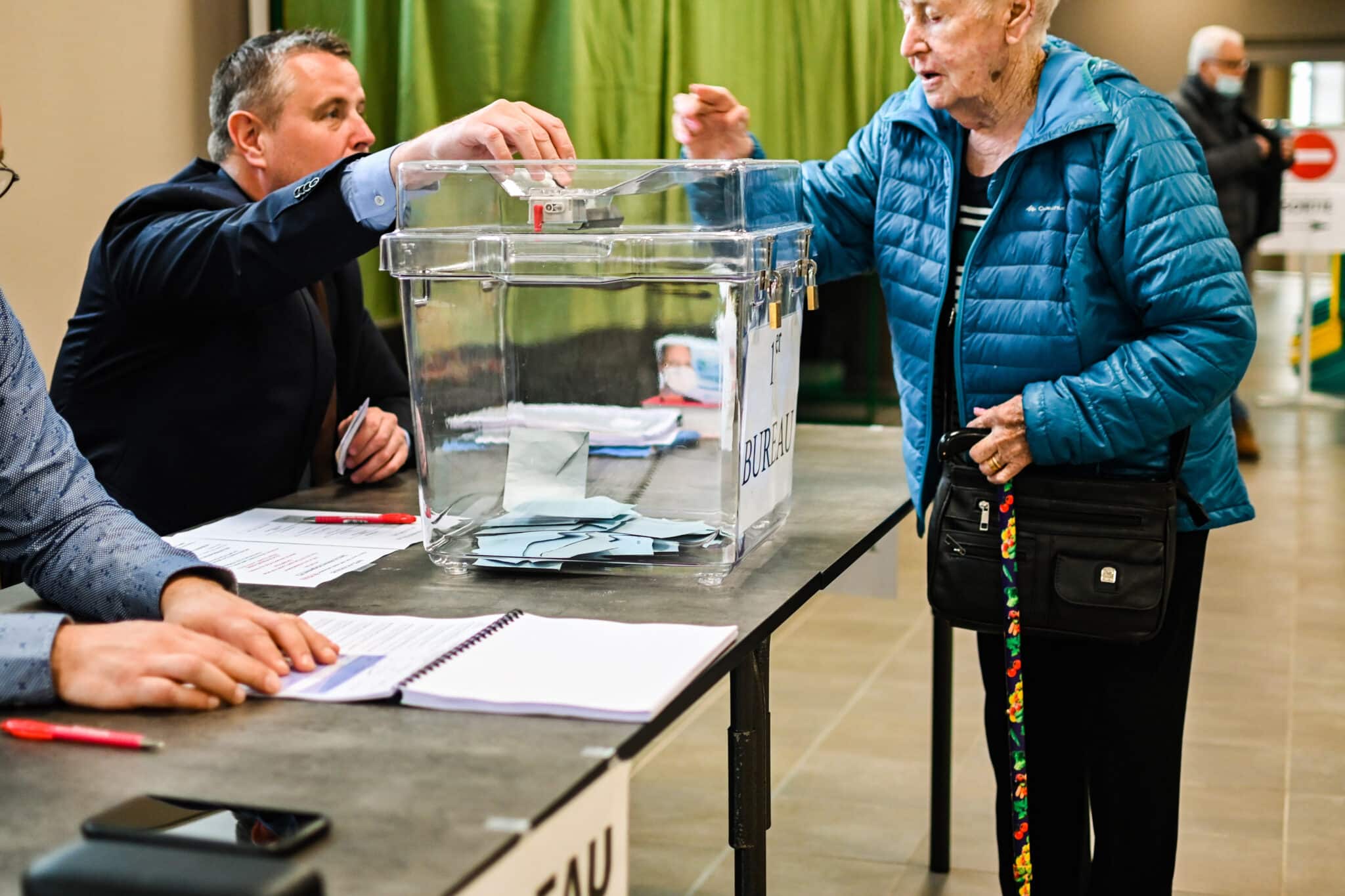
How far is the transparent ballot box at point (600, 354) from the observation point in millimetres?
1493

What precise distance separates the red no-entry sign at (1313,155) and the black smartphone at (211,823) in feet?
24.6

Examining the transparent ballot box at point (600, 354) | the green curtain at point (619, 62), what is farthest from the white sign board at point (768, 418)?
the green curtain at point (619, 62)

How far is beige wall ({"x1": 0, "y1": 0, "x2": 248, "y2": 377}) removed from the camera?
102 inches

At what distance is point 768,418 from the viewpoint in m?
1.61

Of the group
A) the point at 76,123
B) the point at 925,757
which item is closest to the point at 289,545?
the point at 76,123

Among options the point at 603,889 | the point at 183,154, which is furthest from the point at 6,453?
the point at 183,154

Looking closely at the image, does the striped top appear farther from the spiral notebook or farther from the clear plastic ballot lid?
the spiral notebook

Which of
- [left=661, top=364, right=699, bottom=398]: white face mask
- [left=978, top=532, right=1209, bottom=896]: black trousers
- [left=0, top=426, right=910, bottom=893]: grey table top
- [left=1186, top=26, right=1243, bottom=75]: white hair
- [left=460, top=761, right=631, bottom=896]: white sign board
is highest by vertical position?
[left=1186, top=26, right=1243, bottom=75]: white hair

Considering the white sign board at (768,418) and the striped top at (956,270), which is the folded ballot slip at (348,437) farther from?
the striped top at (956,270)

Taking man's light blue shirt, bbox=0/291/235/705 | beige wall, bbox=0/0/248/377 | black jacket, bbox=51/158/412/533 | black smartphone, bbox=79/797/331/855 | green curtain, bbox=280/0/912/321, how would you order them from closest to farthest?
black smartphone, bbox=79/797/331/855
man's light blue shirt, bbox=0/291/235/705
black jacket, bbox=51/158/412/533
beige wall, bbox=0/0/248/377
green curtain, bbox=280/0/912/321

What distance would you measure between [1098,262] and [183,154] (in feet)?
6.83

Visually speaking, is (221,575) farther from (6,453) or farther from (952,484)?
(952,484)

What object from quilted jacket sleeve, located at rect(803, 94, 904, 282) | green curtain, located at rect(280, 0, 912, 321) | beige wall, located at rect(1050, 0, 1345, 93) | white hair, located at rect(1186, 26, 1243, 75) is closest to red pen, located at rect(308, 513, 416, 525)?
quilted jacket sleeve, located at rect(803, 94, 904, 282)

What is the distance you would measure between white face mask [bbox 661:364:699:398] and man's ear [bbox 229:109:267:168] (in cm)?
91
